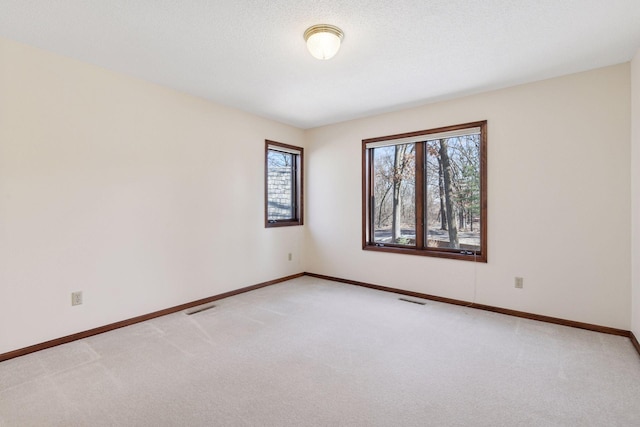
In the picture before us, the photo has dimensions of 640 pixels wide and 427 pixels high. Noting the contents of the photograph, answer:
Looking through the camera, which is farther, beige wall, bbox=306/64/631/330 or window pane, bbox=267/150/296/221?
window pane, bbox=267/150/296/221

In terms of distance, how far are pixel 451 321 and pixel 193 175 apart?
3261mm

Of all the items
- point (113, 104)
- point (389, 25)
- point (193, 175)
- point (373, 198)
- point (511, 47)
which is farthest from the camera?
point (373, 198)

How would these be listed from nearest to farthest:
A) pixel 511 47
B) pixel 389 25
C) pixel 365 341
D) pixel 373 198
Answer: pixel 389 25, pixel 511 47, pixel 365 341, pixel 373 198

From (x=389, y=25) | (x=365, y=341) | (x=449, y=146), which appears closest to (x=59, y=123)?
(x=389, y=25)

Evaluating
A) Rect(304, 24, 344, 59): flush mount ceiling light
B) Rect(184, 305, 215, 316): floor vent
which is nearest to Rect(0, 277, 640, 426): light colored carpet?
Rect(184, 305, 215, 316): floor vent

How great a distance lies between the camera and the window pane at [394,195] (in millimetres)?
4254

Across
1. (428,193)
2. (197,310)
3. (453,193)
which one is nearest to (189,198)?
(197,310)

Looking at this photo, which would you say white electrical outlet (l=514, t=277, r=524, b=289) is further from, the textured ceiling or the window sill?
the textured ceiling

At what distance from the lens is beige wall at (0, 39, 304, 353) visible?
2480mm

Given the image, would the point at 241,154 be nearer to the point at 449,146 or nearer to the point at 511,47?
the point at 449,146

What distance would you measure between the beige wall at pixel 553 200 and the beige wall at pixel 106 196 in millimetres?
2536

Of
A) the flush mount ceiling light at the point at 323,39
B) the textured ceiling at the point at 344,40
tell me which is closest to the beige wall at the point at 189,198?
the textured ceiling at the point at 344,40

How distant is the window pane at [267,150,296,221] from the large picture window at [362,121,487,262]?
1.26 m

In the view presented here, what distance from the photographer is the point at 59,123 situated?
2678 millimetres
